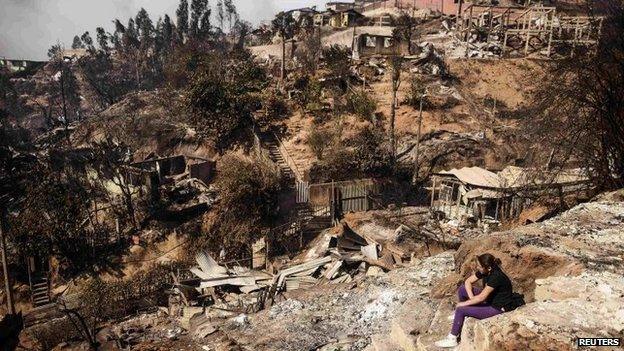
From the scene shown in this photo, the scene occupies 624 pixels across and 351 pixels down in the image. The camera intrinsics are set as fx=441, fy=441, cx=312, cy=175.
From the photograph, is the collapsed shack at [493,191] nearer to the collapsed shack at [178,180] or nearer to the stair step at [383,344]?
the stair step at [383,344]

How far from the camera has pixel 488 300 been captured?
556 cm

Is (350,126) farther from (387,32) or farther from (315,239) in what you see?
(387,32)

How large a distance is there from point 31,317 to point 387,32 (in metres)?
32.2

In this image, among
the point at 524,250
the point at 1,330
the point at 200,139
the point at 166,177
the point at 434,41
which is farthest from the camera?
the point at 434,41

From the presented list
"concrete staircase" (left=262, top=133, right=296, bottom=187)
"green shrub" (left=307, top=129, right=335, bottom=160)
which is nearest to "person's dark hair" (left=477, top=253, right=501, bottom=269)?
"concrete staircase" (left=262, top=133, right=296, bottom=187)

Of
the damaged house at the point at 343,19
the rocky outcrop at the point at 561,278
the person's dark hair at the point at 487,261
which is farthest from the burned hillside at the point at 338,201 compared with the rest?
the damaged house at the point at 343,19

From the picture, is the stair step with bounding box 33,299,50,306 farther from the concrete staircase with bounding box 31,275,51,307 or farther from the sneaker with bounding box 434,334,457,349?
the sneaker with bounding box 434,334,457,349

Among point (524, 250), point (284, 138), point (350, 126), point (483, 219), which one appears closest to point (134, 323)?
point (524, 250)

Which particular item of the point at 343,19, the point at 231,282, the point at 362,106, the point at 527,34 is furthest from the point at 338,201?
the point at 343,19

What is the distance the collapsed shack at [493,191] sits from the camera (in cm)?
1418

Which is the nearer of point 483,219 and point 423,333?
point 423,333

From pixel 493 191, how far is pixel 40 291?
18065mm

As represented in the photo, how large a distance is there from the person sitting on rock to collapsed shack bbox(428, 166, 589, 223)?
356 inches

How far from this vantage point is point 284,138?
2488 centimetres
